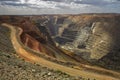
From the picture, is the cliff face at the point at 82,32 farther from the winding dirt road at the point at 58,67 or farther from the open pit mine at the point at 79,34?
the winding dirt road at the point at 58,67

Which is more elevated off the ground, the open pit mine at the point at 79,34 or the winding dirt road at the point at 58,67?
the winding dirt road at the point at 58,67

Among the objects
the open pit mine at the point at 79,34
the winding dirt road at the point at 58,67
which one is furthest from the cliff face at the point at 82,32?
the winding dirt road at the point at 58,67

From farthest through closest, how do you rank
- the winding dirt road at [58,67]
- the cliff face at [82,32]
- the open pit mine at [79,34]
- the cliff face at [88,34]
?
the cliff face at [88,34]
the cliff face at [82,32]
the open pit mine at [79,34]
the winding dirt road at [58,67]

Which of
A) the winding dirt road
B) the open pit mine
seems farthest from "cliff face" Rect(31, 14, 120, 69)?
the winding dirt road

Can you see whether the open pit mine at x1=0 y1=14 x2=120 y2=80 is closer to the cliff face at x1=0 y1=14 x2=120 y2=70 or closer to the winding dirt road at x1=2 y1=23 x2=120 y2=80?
the cliff face at x1=0 y1=14 x2=120 y2=70

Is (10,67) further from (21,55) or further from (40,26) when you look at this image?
(40,26)

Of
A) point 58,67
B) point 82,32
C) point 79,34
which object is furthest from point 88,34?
point 58,67

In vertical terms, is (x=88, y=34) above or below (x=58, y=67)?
below

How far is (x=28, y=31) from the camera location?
6322cm

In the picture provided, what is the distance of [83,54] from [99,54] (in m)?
3.95

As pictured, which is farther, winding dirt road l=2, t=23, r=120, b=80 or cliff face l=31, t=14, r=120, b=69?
cliff face l=31, t=14, r=120, b=69

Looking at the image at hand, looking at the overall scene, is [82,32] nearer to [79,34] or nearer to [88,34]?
[79,34]

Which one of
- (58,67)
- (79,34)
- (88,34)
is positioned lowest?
(79,34)

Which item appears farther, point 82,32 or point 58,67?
point 82,32
